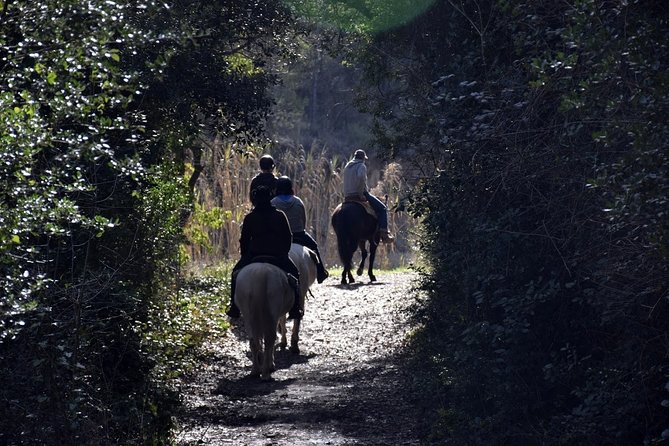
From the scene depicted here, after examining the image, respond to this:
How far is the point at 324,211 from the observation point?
26.3 m

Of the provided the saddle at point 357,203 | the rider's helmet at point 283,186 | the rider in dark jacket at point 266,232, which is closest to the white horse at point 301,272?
the rider's helmet at point 283,186

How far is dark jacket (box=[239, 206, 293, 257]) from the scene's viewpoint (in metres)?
11.9

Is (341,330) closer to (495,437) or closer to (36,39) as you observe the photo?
(495,437)

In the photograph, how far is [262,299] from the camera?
11.7 meters

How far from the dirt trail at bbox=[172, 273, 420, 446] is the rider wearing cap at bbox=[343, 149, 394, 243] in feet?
15.9

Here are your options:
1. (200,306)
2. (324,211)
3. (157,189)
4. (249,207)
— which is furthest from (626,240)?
(324,211)

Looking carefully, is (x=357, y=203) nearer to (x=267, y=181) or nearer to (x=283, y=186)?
(x=267, y=181)

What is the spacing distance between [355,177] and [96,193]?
12.3 metres

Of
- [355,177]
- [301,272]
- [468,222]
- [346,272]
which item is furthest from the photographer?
[346,272]

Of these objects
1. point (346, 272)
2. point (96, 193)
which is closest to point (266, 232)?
point (96, 193)

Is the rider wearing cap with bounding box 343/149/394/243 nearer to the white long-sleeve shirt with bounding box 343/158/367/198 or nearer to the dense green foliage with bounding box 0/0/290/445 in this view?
the white long-sleeve shirt with bounding box 343/158/367/198

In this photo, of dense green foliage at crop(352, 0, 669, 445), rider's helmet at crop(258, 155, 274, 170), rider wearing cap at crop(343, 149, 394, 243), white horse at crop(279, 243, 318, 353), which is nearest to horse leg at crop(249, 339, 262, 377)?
white horse at crop(279, 243, 318, 353)

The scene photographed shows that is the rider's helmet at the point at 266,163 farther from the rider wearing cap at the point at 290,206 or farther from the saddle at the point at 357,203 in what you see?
the saddle at the point at 357,203

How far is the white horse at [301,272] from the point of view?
44.5 ft
